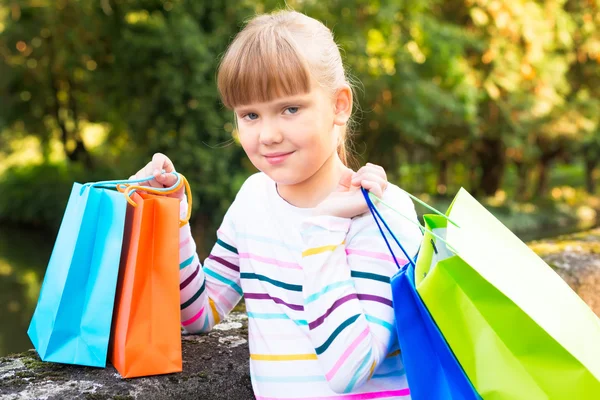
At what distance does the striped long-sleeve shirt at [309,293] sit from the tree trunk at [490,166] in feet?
51.3

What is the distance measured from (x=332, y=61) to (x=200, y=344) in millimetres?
852

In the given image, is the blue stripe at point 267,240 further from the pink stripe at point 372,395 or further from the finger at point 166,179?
the pink stripe at point 372,395

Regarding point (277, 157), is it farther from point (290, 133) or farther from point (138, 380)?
point (138, 380)

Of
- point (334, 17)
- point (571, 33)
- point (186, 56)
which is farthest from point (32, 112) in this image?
point (571, 33)

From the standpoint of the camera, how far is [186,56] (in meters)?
10.4

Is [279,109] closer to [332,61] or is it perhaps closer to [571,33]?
[332,61]

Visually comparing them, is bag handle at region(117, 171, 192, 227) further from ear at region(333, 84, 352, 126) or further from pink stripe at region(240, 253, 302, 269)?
ear at region(333, 84, 352, 126)

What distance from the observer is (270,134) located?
59.4 inches

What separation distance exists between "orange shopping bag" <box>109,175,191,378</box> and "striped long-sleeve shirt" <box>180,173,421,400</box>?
199 millimetres

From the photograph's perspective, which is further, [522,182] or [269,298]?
[522,182]

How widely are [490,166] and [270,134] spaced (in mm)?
16525

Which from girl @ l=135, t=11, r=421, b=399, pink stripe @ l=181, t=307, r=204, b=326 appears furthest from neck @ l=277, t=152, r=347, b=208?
pink stripe @ l=181, t=307, r=204, b=326

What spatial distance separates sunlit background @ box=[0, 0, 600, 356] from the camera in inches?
429

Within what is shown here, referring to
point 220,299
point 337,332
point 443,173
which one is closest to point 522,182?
point 443,173
